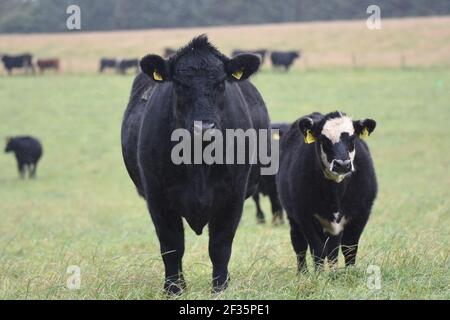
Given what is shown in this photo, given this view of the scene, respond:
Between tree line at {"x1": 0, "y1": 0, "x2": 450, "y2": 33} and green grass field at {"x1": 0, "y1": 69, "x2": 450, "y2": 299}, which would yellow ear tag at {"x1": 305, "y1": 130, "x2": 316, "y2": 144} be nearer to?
green grass field at {"x1": 0, "y1": 69, "x2": 450, "y2": 299}

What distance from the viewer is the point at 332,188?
7.43m

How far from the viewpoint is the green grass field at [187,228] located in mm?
6051

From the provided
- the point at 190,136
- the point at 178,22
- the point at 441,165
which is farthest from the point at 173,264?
the point at 178,22

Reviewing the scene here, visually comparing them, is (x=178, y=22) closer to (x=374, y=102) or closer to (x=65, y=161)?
(x=374, y=102)

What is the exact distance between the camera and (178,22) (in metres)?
70.6

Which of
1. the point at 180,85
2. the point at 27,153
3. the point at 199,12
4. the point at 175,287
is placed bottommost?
the point at 27,153

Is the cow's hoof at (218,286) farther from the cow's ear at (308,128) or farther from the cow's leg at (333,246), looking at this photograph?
the cow's ear at (308,128)

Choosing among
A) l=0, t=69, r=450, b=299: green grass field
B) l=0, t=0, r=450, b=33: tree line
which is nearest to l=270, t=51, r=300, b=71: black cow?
l=0, t=69, r=450, b=299: green grass field

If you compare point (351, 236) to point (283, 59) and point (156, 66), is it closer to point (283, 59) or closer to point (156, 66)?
point (156, 66)

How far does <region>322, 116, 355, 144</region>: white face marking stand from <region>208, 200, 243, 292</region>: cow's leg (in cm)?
131

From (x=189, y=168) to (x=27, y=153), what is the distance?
2021 centimetres

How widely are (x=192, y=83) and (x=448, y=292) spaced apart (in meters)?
2.18

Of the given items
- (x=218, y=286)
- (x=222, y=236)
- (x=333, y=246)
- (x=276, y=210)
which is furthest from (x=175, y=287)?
(x=276, y=210)

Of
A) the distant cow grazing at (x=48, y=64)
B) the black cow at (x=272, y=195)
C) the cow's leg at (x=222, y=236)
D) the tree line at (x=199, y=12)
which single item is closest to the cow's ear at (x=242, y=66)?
the cow's leg at (x=222, y=236)
